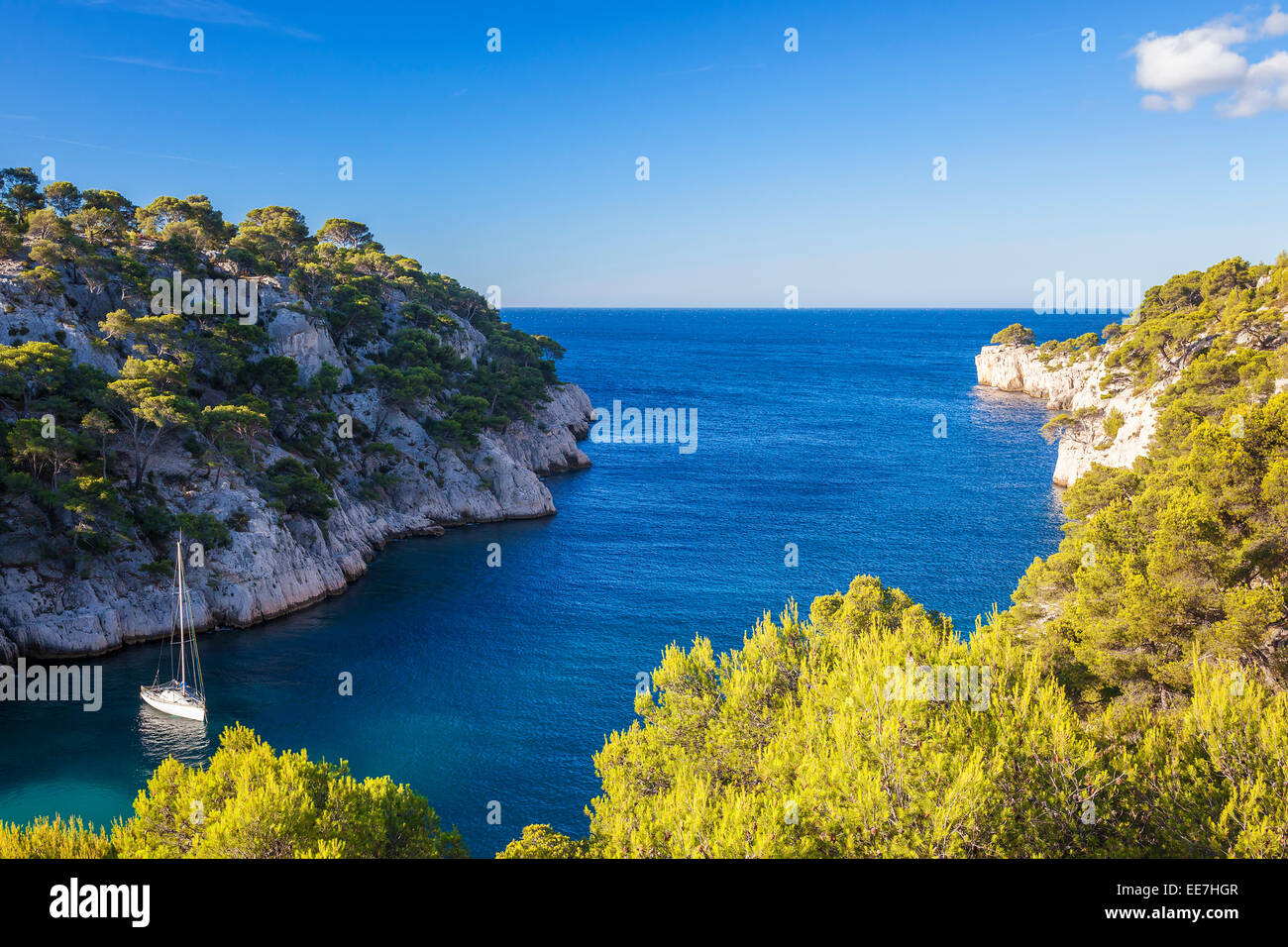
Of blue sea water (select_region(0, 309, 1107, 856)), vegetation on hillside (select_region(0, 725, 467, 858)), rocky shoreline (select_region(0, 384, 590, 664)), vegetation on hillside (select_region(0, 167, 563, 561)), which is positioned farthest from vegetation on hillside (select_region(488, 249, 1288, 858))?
vegetation on hillside (select_region(0, 167, 563, 561))

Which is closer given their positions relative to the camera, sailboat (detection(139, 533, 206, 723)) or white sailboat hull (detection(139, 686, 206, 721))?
white sailboat hull (detection(139, 686, 206, 721))

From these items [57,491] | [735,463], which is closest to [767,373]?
[735,463]

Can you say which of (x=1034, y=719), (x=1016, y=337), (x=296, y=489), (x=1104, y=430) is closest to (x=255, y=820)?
(x=1034, y=719)

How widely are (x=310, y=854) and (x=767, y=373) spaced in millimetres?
181532

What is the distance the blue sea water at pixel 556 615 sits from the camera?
109 ft

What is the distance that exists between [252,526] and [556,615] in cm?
2039

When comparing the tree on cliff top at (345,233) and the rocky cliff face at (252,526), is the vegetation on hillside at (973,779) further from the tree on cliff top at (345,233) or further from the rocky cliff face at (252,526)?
the tree on cliff top at (345,233)

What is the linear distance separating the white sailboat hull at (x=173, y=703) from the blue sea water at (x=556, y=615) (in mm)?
526

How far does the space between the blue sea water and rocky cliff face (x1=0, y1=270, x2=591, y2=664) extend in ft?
6.55

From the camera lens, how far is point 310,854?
16.6m

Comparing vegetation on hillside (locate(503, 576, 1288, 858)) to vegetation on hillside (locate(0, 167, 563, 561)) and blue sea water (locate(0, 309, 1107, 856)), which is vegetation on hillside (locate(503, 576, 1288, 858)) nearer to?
blue sea water (locate(0, 309, 1107, 856))

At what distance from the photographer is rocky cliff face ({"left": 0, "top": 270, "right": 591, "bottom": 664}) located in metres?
41.4

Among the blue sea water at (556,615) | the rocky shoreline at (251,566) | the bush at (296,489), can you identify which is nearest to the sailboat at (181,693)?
the blue sea water at (556,615)
